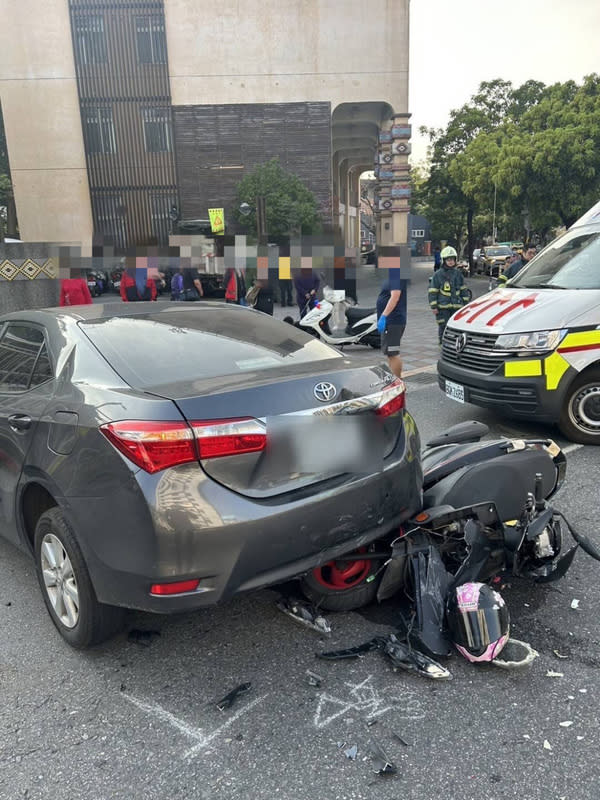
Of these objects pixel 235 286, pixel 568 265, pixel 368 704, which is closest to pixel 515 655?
pixel 368 704

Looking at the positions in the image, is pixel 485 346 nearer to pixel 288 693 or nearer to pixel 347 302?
pixel 288 693

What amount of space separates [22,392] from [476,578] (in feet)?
7.83

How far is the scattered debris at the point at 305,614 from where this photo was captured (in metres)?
2.82

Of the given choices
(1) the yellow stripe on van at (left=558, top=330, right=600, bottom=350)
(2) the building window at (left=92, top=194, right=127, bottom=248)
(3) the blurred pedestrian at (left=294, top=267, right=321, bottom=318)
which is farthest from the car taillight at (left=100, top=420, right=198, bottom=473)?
(2) the building window at (left=92, top=194, right=127, bottom=248)

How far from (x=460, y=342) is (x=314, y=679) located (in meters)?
3.84

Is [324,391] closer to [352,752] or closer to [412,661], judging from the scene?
[412,661]

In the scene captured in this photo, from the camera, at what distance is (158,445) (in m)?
2.26

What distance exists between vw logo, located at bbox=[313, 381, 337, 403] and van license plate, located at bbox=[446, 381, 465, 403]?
316 cm

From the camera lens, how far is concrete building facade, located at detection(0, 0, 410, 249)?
27.7 metres

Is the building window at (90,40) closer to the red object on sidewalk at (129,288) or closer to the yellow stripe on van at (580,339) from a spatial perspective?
the red object on sidewalk at (129,288)

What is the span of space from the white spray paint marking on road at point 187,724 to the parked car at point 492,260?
30.6 m

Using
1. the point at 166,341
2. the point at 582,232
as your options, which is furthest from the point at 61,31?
the point at 166,341

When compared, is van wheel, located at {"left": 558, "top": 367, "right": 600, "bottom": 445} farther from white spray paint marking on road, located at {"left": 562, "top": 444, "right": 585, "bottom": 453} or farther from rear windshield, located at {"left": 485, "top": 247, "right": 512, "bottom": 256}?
rear windshield, located at {"left": 485, "top": 247, "right": 512, "bottom": 256}

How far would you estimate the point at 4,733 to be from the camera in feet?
7.50
